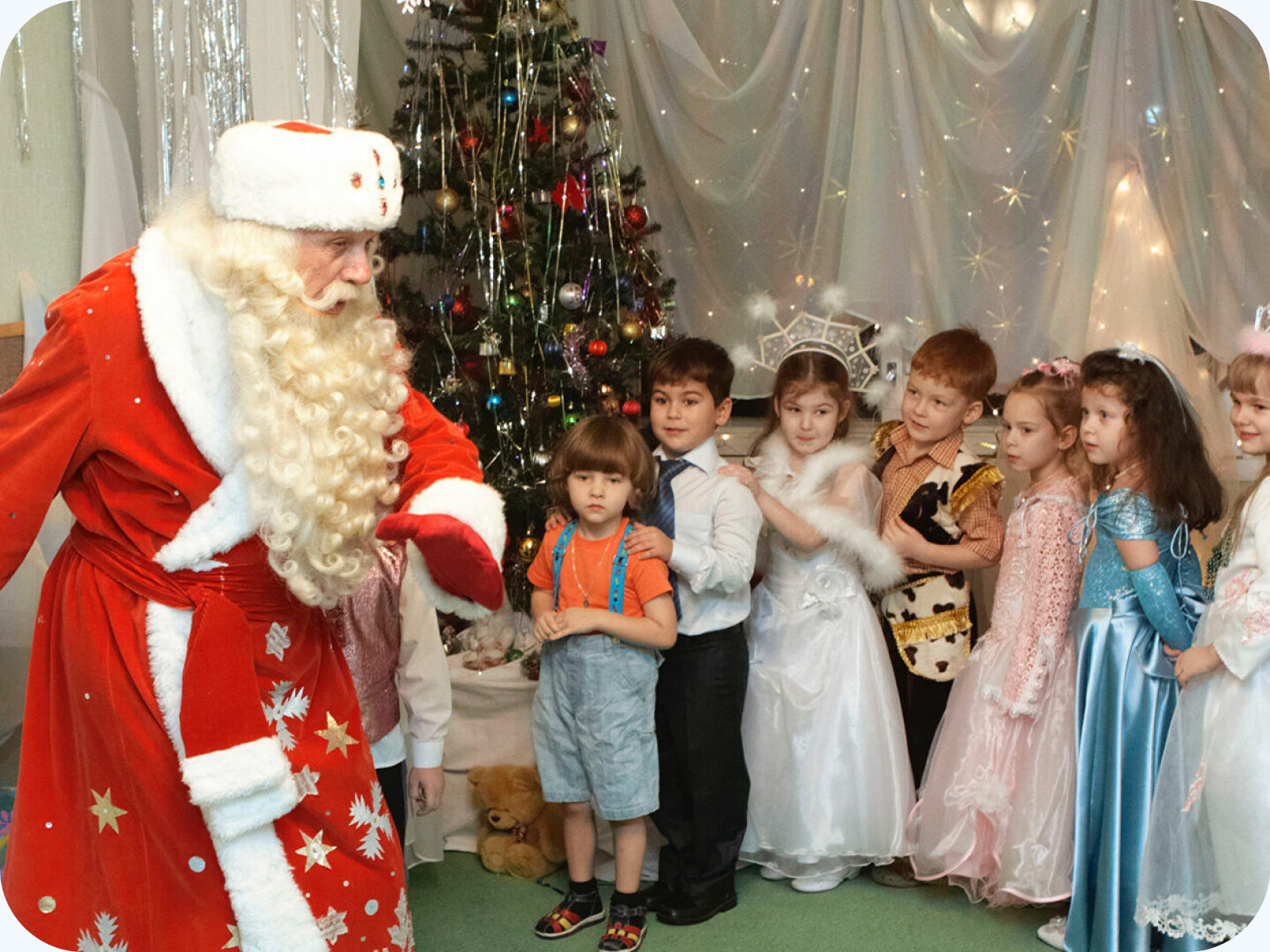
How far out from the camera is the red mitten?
170 centimetres

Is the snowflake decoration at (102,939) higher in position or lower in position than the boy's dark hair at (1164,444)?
lower

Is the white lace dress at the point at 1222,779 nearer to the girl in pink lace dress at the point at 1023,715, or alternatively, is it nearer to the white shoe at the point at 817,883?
the girl in pink lace dress at the point at 1023,715

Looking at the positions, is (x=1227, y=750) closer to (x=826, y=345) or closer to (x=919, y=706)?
(x=919, y=706)

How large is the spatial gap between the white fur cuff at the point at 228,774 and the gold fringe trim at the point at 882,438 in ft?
7.78

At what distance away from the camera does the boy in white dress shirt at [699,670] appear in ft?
10.5

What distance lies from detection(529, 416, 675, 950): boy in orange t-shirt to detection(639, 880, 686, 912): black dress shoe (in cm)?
15

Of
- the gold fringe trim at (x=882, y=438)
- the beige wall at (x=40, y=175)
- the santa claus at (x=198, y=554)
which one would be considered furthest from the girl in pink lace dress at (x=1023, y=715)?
the beige wall at (x=40, y=175)

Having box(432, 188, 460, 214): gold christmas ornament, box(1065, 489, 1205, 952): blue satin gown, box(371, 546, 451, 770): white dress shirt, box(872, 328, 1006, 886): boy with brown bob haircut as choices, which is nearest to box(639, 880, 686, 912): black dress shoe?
box(872, 328, 1006, 886): boy with brown bob haircut

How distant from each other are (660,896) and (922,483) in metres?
1.44

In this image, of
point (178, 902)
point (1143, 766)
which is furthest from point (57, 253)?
point (1143, 766)

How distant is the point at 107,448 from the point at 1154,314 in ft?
10.9

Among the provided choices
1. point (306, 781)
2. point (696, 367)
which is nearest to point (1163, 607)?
point (696, 367)

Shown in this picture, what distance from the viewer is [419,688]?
8.62 feet

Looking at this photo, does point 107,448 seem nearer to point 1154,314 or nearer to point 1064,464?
point 1064,464
